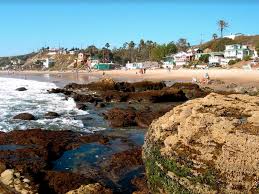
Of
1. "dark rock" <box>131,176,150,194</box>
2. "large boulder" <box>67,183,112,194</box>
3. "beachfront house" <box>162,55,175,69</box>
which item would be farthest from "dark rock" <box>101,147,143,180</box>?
"beachfront house" <box>162,55,175,69</box>

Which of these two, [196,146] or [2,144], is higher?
[196,146]

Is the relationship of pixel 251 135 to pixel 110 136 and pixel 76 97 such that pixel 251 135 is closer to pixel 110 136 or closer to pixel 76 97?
pixel 110 136

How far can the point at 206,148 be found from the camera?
19.5ft

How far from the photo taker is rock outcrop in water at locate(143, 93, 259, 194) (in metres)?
5.46

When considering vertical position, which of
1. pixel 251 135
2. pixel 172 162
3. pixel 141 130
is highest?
Result: pixel 251 135

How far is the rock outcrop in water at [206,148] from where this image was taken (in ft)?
17.9

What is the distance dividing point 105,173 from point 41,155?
7.62ft

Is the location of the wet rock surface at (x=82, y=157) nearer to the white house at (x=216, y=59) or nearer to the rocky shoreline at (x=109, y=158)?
the rocky shoreline at (x=109, y=158)

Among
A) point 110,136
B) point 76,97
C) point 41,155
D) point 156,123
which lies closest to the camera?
point 156,123

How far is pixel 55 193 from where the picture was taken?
802 cm

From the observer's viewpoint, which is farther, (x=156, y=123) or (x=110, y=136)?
(x=110, y=136)

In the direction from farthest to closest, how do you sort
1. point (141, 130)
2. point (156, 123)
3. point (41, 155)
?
point (141, 130)
point (41, 155)
point (156, 123)

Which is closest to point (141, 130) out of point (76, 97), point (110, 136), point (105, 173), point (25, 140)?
point (110, 136)

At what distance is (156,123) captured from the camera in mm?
7332
